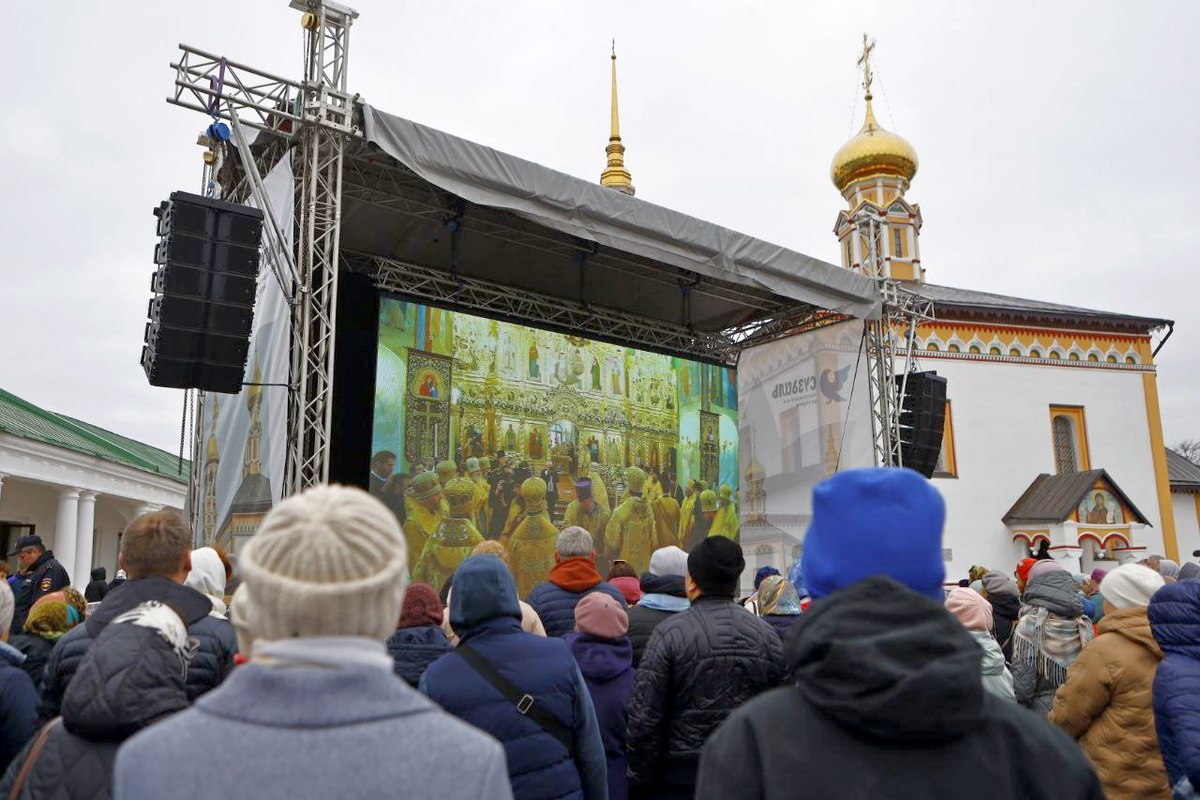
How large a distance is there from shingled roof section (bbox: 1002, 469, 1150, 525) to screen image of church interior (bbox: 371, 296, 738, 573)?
1474 cm

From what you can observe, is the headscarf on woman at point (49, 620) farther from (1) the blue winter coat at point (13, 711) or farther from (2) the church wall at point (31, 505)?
(2) the church wall at point (31, 505)

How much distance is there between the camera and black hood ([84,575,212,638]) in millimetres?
2688

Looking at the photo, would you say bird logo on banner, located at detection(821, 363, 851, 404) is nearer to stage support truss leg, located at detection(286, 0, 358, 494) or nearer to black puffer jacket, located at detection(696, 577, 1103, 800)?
stage support truss leg, located at detection(286, 0, 358, 494)

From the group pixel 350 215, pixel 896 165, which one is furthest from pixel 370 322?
pixel 896 165

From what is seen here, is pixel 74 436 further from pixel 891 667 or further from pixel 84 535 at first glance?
pixel 891 667

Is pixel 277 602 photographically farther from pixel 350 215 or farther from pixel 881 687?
pixel 350 215

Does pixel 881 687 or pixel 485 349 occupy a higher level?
pixel 485 349

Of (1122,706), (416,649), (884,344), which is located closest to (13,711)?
(416,649)

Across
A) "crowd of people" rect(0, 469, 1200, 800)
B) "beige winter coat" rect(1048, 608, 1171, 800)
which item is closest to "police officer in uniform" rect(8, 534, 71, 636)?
"crowd of people" rect(0, 469, 1200, 800)

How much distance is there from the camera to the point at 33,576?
6.91 meters

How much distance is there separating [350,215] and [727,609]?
30.6 feet

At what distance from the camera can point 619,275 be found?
13.6m

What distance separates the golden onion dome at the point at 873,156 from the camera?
2936 cm

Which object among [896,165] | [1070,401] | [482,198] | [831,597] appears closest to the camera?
[831,597]
